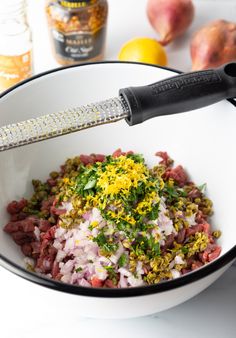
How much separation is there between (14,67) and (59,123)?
61 centimetres

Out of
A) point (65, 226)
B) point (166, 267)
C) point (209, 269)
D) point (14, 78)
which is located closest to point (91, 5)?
point (14, 78)

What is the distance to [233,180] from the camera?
1341 mm

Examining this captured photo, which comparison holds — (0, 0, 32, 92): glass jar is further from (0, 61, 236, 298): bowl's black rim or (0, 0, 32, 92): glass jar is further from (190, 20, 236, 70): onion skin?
(0, 61, 236, 298): bowl's black rim

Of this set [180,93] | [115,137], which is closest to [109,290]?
[180,93]

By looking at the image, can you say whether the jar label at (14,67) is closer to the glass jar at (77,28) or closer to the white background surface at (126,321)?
the glass jar at (77,28)

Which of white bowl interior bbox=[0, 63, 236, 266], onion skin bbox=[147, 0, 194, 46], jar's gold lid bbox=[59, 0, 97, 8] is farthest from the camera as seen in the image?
onion skin bbox=[147, 0, 194, 46]

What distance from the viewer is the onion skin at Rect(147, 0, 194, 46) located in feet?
6.24

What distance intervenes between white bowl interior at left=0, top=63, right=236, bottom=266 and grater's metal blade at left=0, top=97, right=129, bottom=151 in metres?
0.20

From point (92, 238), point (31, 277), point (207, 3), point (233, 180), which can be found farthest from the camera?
point (207, 3)

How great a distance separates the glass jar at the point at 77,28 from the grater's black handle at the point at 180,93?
55 centimetres

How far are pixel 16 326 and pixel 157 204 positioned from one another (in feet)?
1.27

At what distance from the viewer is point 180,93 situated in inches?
50.7

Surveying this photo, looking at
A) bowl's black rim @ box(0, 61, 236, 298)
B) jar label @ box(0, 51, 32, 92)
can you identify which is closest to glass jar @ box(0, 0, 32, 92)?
jar label @ box(0, 51, 32, 92)

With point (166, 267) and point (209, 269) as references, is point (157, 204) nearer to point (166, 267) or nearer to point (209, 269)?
point (166, 267)
